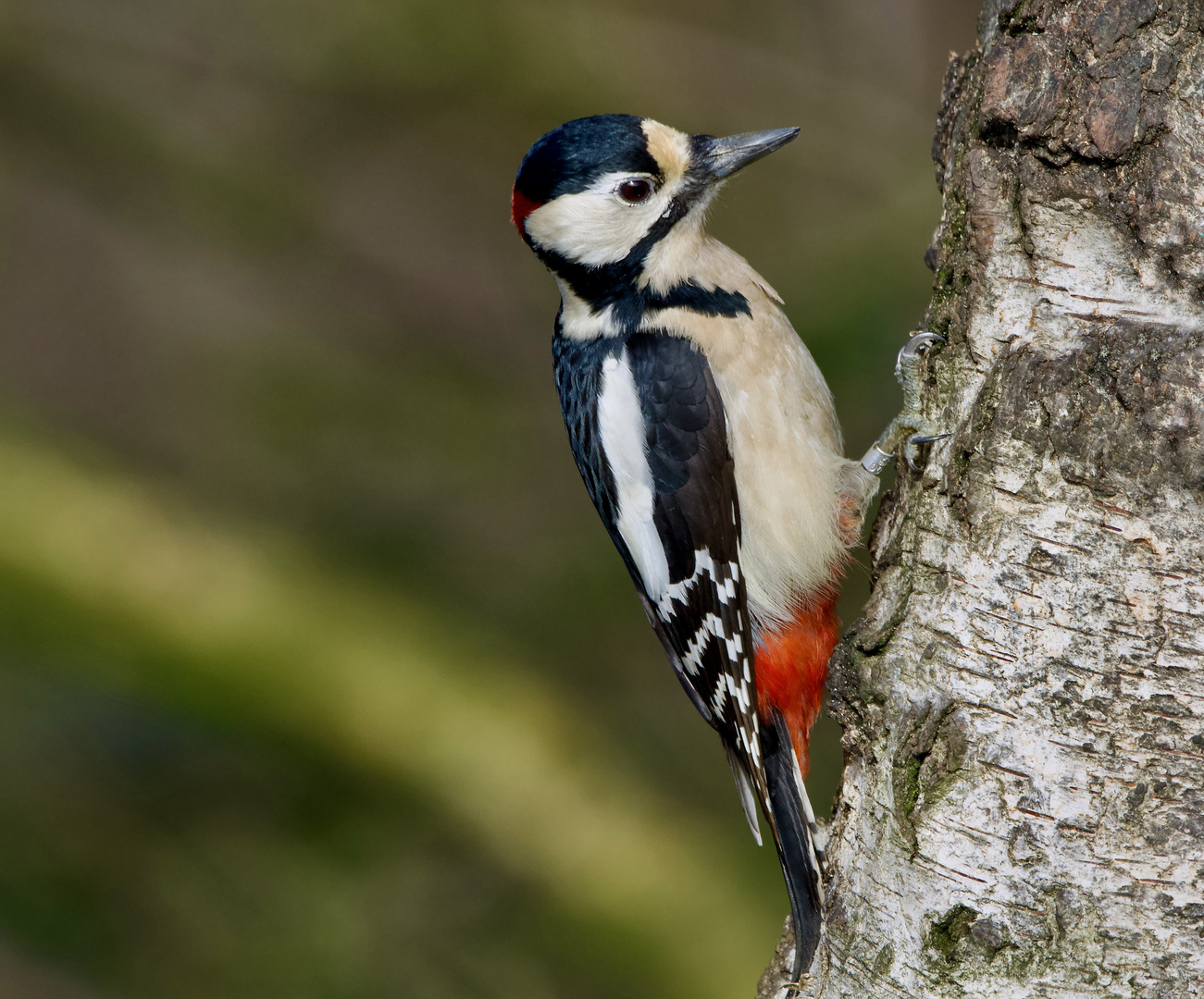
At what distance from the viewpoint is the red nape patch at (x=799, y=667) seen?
103 inches

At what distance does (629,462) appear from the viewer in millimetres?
2604

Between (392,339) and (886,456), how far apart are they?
3011 millimetres

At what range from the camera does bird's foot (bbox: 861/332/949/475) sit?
76.2 inches

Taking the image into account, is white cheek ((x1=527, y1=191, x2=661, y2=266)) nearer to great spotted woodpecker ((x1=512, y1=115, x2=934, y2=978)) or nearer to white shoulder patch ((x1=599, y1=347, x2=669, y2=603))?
great spotted woodpecker ((x1=512, y1=115, x2=934, y2=978))

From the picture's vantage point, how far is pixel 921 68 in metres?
4.72

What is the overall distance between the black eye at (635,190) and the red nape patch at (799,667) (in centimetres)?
107

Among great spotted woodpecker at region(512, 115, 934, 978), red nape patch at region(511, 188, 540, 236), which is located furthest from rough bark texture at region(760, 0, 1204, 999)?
red nape patch at region(511, 188, 540, 236)

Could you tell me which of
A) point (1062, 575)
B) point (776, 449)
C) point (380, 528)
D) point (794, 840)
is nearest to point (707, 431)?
point (776, 449)

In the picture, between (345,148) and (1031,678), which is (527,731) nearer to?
(1031,678)

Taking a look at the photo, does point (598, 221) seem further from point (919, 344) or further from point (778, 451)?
point (919, 344)

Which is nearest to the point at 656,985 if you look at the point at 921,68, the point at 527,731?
the point at 527,731

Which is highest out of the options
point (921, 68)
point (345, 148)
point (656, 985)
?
point (921, 68)

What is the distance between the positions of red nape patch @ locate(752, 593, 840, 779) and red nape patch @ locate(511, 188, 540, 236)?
120cm

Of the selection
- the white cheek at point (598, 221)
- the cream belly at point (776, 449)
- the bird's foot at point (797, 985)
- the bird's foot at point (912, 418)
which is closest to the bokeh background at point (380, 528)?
the cream belly at point (776, 449)
